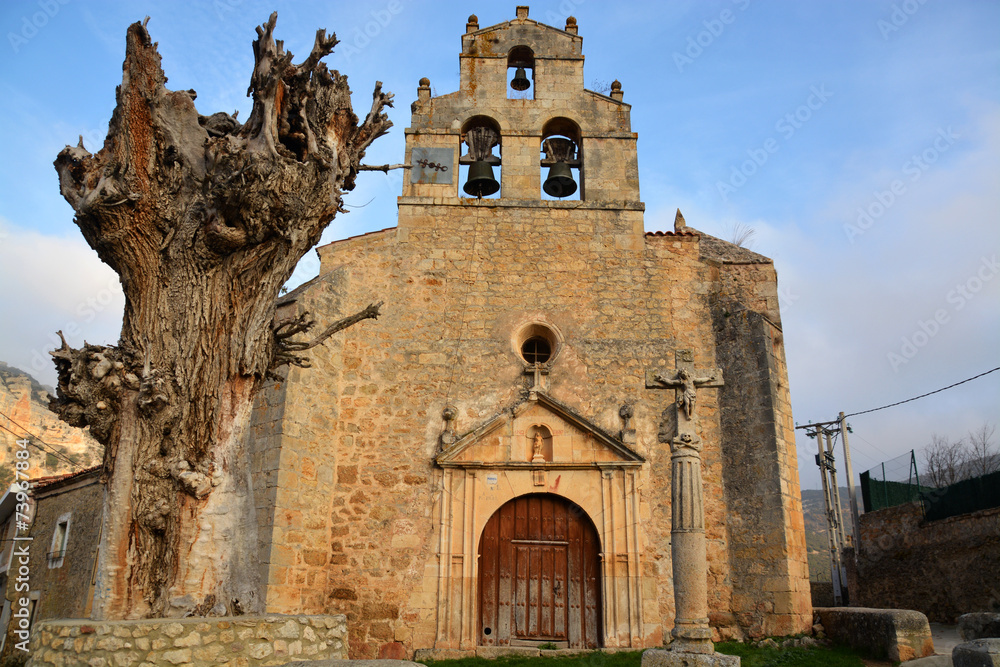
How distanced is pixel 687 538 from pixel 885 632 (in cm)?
303

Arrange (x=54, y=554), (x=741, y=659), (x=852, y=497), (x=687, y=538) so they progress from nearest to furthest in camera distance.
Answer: (x=687, y=538), (x=741, y=659), (x=54, y=554), (x=852, y=497)

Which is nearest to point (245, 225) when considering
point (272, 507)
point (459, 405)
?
point (272, 507)

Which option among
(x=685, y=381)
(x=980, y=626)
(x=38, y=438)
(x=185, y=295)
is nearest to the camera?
(x=185, y=295)

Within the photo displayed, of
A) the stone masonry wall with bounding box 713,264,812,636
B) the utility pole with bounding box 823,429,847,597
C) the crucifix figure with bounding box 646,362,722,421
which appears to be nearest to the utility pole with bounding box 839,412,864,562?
the utility pole with bounding box 823,429,847,597

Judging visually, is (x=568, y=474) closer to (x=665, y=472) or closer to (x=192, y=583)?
(x=665, y=472)

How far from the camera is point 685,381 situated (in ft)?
22.9

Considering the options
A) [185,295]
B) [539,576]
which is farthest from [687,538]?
[185,295]

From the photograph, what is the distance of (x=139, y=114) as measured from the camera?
207 inches

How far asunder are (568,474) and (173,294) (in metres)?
5.47

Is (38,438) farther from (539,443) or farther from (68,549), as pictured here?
(539,443)

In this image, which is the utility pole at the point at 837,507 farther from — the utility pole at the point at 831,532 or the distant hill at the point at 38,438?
the distant hill at the point at 38,438

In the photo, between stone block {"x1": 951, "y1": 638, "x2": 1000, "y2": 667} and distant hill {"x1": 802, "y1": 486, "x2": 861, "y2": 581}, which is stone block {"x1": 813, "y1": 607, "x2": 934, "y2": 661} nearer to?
stone block {"x1": 951, "y1": 638, "x2": 1000, "y2": 667}

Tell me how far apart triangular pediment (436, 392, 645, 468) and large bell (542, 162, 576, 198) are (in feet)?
10.9

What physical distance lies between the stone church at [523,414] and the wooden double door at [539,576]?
0.02 meters
